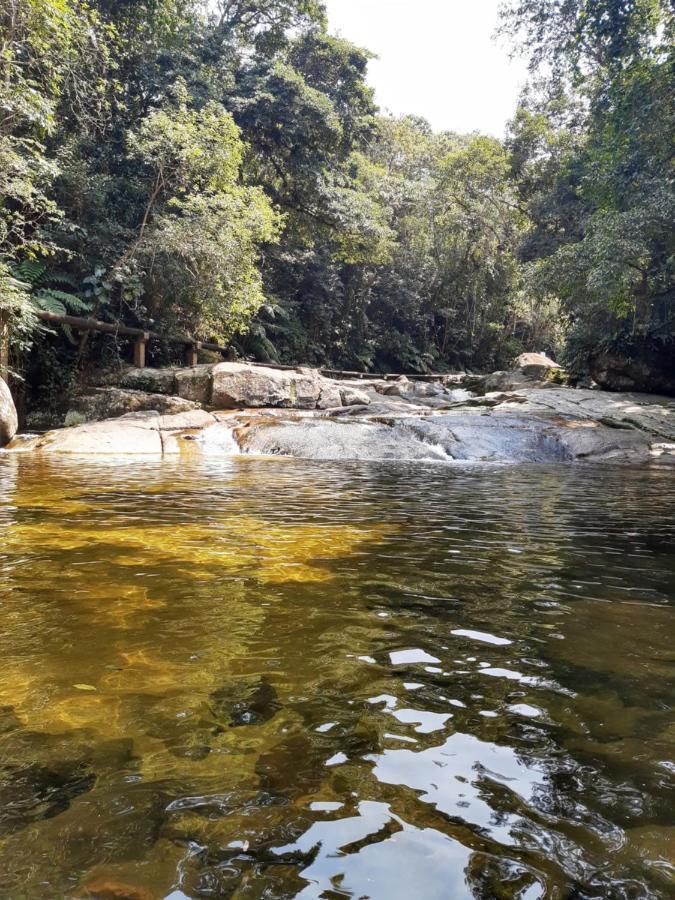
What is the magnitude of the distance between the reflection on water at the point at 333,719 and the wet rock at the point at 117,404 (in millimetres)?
10588

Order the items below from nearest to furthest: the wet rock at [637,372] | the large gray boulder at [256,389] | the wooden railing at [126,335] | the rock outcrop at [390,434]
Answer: the rock outcrop at [390,434] < the wooden railing at [126,335] < the large gray boulder at [256,389] < the wet rock at [637,372]

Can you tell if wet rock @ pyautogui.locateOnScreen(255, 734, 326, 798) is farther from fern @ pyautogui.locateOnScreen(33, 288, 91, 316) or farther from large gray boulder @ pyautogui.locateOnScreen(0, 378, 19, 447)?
fern @ pyautogui.locateOnScreen(33, 288, 91, 316)

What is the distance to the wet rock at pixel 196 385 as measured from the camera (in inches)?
609

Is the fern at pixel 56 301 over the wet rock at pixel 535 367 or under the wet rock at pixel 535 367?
over

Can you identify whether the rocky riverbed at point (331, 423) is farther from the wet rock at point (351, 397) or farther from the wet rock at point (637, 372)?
the wet rock at point (637, 372)

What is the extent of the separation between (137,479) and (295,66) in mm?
23760

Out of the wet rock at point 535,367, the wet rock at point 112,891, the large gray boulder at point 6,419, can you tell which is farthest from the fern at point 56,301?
the wet rock at point 535,367

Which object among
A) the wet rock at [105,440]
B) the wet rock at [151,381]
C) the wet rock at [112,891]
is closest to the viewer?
the wet rock at [112,891]

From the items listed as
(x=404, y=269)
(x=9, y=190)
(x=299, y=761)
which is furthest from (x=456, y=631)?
(x=404, y=269)

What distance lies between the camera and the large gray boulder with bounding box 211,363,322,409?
50.2ft

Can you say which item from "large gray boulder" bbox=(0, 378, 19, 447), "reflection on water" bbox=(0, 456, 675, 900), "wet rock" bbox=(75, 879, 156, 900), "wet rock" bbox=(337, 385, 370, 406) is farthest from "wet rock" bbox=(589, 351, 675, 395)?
"wet rock" bbox=(75, 879, 156, 900)

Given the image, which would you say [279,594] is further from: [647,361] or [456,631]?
[647,361]

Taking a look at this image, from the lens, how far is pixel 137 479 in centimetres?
739

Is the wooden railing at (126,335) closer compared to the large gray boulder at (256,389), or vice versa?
the wooden railing at (126,335)
